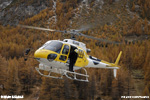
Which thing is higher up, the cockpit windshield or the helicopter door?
the cockpit windshield

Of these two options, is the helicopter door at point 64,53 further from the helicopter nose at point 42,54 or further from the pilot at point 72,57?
the helicopter nose at point 42,54

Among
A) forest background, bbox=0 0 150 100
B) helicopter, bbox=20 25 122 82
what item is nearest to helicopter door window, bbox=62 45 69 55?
helicopter, bbox=20 25 122 82

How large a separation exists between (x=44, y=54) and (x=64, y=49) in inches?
72.1

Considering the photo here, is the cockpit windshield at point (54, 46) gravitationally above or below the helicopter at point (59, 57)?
above

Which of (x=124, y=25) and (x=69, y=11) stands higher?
(x=69, y=11)

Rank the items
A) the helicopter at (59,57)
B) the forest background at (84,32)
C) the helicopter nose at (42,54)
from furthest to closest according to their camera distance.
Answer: the forest background at (84,32)
the helicopter at (59,57)
the helicopter nose at (42,54)

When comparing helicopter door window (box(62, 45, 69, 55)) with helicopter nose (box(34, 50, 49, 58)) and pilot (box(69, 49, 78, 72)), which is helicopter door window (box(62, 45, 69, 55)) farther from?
helicopter nose (box(34, 50, 49, 58))

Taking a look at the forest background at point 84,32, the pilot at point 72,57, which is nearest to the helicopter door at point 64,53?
the pilot at point 72,57

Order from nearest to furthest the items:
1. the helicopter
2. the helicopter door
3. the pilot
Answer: the helicopter < the helicopter door < the pilot

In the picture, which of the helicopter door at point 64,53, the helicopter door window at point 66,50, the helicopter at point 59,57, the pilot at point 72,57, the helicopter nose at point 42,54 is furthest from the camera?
the pilot at point 72,57

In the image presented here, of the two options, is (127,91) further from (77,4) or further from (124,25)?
(77,4)

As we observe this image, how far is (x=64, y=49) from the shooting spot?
15.4 metres

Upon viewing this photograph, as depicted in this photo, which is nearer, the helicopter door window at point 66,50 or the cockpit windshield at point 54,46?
the cockpit windshield at point 54,46

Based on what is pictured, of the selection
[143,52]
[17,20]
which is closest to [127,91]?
[143,52]
